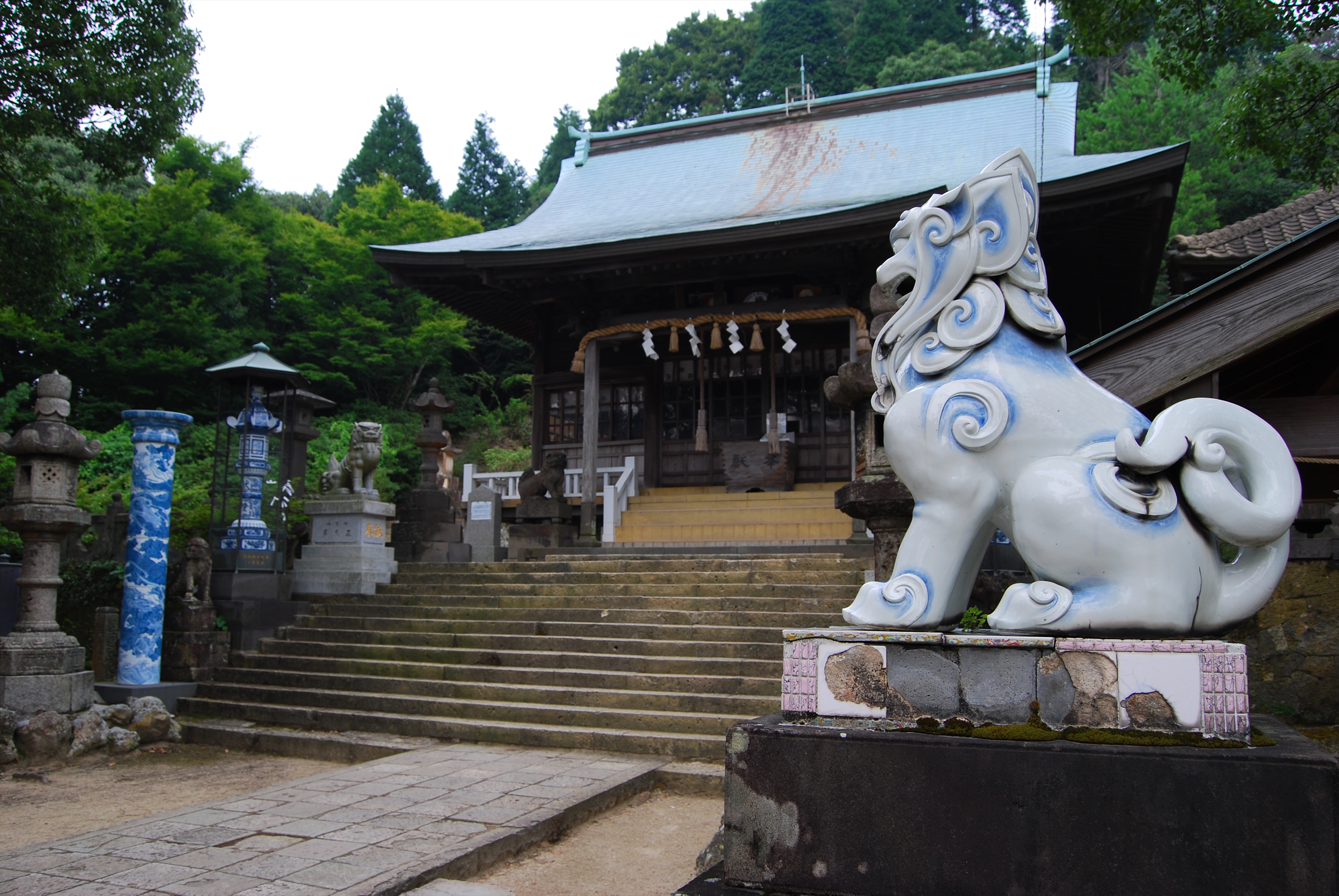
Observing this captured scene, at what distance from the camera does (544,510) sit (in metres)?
12.0

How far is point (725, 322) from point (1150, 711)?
10.3m

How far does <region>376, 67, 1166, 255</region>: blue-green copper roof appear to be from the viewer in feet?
43.4

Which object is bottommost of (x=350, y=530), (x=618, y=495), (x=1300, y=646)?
(x=1300, y=646)

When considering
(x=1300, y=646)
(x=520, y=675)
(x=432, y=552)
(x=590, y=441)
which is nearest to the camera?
(x=1300, y=646)

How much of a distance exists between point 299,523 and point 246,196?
654 inches

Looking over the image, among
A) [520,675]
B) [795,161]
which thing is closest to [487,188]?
[795,161]

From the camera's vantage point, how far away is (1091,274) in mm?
12305

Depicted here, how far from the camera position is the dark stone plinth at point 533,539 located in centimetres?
1171

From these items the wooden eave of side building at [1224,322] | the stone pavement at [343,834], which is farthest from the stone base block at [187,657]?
the wooden eave of side building at [1224,322]

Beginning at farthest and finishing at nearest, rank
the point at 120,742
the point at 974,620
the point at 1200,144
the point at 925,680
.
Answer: the point at 1200,144, the point at 120,742, the point at 974,620, the point at 925,680

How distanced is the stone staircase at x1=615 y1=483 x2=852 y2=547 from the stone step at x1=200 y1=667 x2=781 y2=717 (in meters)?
4.22

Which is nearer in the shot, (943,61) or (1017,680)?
(1017,680)

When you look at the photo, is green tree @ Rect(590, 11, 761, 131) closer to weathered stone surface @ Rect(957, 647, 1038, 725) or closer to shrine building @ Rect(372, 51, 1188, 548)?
shrine building @ Rect(372, 51, 1188, 548)

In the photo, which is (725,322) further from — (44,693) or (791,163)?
(44,693)
